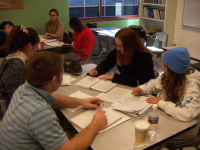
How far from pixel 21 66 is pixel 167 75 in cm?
122

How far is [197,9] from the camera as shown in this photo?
14.4 ft

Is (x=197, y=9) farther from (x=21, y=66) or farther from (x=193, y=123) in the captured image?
(x=21, y=66)

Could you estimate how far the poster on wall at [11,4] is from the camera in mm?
4688

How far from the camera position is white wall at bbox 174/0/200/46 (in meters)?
4.64

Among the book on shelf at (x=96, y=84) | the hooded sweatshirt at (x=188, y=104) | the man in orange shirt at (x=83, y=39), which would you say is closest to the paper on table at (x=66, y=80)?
the book on shelf at (x=96, y=84)

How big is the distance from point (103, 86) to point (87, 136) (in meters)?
0.84

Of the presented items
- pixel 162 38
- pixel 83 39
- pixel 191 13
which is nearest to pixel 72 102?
pixel 83 39

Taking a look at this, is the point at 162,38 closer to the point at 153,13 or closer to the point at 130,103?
the point at 153,13

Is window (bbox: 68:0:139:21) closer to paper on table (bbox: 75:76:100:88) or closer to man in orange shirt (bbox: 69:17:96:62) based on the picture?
man in orange shirt (bbox: 69:17:96:62)

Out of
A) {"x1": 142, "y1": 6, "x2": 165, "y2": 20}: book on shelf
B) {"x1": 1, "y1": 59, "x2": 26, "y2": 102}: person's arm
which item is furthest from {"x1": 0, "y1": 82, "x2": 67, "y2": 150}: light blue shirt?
{"x1": 142, "y1": 6, "x2": 165, "y2": 20}: book on shelf

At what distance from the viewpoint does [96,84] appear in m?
1.98

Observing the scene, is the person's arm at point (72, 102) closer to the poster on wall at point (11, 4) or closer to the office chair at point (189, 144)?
the office chair at point (189, 144)

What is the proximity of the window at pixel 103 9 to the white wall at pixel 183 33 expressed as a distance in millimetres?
1912

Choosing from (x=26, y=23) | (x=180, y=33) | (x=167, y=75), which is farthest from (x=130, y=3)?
(x=167, y=75)
